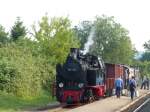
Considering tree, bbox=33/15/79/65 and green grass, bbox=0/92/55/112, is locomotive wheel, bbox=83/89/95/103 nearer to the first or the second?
green grass, bbox=0/92/55/112

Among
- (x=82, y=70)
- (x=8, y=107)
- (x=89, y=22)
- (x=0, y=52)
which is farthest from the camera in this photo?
(x=89, y=22)

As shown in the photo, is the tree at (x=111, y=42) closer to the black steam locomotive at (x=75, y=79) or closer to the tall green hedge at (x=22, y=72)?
the tall green hedge at (x=22, y=72)

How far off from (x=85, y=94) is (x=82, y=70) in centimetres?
166

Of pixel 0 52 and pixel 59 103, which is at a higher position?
pixel 0 52

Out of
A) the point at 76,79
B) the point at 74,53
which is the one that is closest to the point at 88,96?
the point at 76,79

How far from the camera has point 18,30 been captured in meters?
57.4

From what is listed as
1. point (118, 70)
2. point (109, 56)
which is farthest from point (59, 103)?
point (109, 56)

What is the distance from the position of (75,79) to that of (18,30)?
30331 mm

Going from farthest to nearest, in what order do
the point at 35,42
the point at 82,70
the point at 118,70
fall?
the point at 35,42
the point at 118,70
the point at 82,70

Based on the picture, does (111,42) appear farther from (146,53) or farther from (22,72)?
(22,72)

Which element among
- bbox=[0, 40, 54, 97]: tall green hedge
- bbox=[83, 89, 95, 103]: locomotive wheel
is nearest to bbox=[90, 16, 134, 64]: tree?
bbox=[0, 40, 54, 97]: tall green hedge

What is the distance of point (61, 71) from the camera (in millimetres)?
28266

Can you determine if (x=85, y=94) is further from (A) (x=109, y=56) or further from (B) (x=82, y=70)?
(A) (x=109, y=56)

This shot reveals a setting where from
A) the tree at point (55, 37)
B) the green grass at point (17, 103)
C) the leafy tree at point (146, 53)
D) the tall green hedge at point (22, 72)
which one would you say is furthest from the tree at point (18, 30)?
the leafy tree at point (146, 53)
